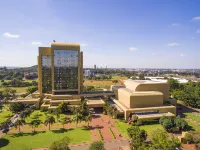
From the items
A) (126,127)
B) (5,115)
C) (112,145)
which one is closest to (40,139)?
(112,145)

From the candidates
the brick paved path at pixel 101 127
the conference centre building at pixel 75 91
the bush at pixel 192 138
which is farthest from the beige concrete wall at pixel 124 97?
the bush at pixel 192 138

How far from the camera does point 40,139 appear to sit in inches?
1729

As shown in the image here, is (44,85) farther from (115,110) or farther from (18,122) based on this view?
(115,110)

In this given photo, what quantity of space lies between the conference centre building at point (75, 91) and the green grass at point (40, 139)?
21.0 metres

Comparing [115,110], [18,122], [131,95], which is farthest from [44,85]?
[131,95]

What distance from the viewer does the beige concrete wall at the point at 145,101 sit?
208 ft

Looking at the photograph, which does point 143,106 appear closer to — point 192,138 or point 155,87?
point 155,87

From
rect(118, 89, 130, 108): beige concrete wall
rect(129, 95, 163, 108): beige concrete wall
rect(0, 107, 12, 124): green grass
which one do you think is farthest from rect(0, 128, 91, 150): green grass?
rect(129, 95, 163, 108): beige concrete wall

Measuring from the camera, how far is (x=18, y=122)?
156ft

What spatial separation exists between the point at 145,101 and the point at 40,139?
43.1m

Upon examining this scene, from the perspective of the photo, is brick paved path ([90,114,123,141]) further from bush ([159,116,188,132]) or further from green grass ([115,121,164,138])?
bush ([159,116,188,132])

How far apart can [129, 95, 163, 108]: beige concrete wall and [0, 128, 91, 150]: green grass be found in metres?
23.8

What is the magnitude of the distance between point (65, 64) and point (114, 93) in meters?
31.4

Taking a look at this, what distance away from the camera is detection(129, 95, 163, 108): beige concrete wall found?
63312 mm
